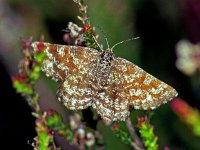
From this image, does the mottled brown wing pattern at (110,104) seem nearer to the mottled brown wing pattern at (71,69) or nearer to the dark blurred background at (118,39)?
the mottled brown wing pattern at (71,69)

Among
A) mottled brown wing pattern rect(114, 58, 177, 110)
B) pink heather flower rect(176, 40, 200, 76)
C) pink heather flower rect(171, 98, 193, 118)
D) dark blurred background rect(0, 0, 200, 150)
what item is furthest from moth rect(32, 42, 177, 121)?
pink heather flower rect(176, 40, 200, 76)

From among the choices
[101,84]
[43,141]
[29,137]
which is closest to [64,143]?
[29,137]

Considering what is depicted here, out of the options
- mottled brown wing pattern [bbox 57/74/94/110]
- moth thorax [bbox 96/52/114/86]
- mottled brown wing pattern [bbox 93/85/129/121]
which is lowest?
Result: mottled brown wing pattern [bbox 93/85/129/121]

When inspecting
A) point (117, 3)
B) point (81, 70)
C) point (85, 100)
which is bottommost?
point (85, 100)

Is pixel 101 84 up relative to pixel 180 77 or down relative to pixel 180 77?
down

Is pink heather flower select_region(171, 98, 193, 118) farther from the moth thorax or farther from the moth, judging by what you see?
the moth thorax

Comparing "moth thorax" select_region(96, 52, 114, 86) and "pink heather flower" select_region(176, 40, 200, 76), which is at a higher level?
"pink heather flower" select_region(176, 40, 200, 76)

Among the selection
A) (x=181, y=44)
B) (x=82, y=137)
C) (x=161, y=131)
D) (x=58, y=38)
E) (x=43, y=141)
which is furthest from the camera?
(x=58, y=38)

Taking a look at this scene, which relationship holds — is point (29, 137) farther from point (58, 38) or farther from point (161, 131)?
point (161, 131)
